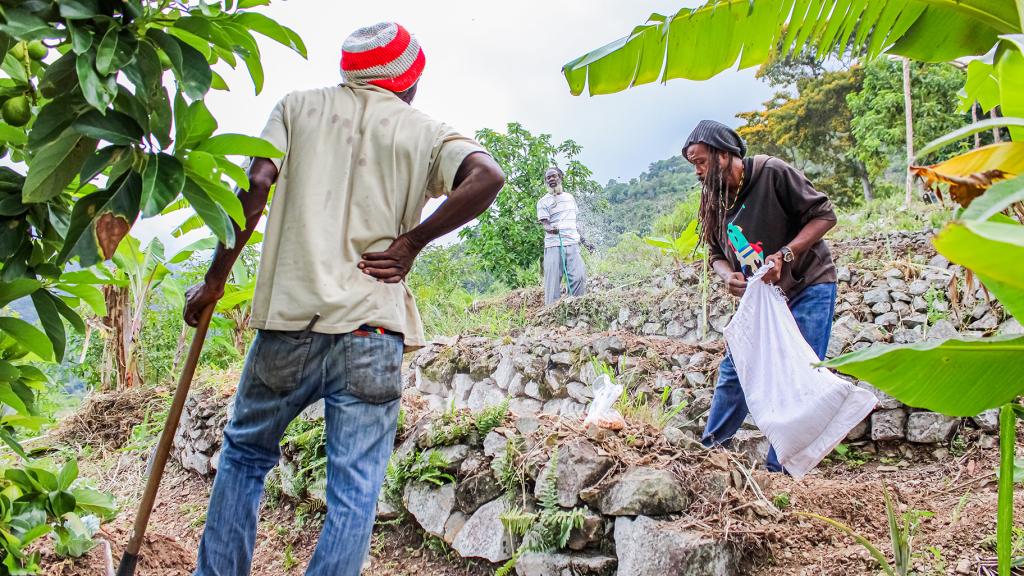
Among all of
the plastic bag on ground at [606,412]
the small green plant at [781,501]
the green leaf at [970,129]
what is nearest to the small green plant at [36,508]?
the plastic bag on ground at [606,412]

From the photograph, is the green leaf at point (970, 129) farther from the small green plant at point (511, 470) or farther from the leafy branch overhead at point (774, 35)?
the small green plant at point (511, 470)

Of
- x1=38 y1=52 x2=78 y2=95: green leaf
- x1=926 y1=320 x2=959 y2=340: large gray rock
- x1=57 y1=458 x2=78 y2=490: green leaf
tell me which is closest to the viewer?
x1=38 y1=52 x2=78 y2=95: green leaf

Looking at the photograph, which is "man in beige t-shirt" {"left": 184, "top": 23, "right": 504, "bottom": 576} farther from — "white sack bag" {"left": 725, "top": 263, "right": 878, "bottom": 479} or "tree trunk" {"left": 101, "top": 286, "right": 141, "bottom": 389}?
"tree trunk" {"left": 101, "top": 286, "right": 141, "bottom": 389}

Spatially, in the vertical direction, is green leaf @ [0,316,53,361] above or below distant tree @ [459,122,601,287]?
below

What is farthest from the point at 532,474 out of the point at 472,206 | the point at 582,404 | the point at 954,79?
the point at 954,79

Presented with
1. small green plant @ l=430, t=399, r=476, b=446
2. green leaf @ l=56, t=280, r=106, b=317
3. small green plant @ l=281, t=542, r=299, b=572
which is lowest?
small green plant @ l=281, t=542, r=299, b=572

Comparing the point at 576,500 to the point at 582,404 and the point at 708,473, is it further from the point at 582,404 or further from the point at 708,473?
the point at 582,404

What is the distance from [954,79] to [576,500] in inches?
641

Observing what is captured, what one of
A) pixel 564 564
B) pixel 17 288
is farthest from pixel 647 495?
pixel 17 288

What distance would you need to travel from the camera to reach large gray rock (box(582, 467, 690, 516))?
2.32 meters

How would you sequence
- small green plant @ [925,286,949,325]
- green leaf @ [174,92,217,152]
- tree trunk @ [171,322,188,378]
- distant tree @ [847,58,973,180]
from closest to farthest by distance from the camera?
1. green leaf @ [174,92,217,152]
2. small green plant @ [925,286,949,325]
3. tree trunk @ [171,322,188,378]
4. distant tree @ [847,58,973,180]

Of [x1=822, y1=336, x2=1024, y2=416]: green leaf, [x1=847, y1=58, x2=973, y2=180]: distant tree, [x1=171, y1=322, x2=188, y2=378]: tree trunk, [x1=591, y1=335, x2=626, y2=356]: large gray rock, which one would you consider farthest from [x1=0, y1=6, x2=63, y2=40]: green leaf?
[x1=847, y1=58, x2=973, y2=180]: distant tree

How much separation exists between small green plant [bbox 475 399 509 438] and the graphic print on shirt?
52.4 inches

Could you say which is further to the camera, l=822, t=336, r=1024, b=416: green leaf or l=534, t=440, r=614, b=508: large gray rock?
l=534, t=440, r=614, b=508: large gray rock
